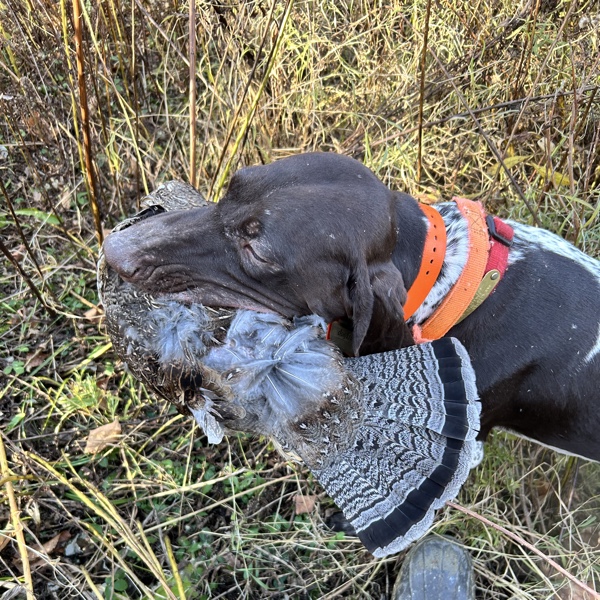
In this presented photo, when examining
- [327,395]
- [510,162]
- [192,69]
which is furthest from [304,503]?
Answer: [510,162]

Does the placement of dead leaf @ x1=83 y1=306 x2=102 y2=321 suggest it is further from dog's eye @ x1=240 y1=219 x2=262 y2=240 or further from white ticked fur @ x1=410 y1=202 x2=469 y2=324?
white ticked fur @ x1=410 y1=202 x2=469 y2=324

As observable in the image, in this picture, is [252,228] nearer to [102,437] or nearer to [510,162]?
[102,437]

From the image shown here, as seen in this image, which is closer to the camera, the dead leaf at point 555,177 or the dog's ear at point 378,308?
the dog's ear at point 378,308

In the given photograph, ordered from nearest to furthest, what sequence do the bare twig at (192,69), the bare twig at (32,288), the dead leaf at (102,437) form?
the bare twig at (192,69)
the dead leaf at (102,437)
the bare twig at (32,288)

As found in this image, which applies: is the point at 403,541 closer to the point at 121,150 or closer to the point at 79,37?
the point at 79,37

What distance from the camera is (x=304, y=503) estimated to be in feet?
11.4

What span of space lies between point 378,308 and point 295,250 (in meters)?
0.40

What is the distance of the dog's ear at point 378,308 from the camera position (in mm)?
2404

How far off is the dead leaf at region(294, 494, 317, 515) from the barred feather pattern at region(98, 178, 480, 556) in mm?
1173

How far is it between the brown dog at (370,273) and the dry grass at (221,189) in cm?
72

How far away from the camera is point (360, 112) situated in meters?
4.50

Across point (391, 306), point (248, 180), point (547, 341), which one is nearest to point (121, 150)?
point (248, 180)

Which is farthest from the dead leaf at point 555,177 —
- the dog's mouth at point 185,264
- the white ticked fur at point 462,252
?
the dog's mouth at point 185,264

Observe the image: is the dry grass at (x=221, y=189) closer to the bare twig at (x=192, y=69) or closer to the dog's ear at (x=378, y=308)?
the bare twig at (x=192, y=69)
